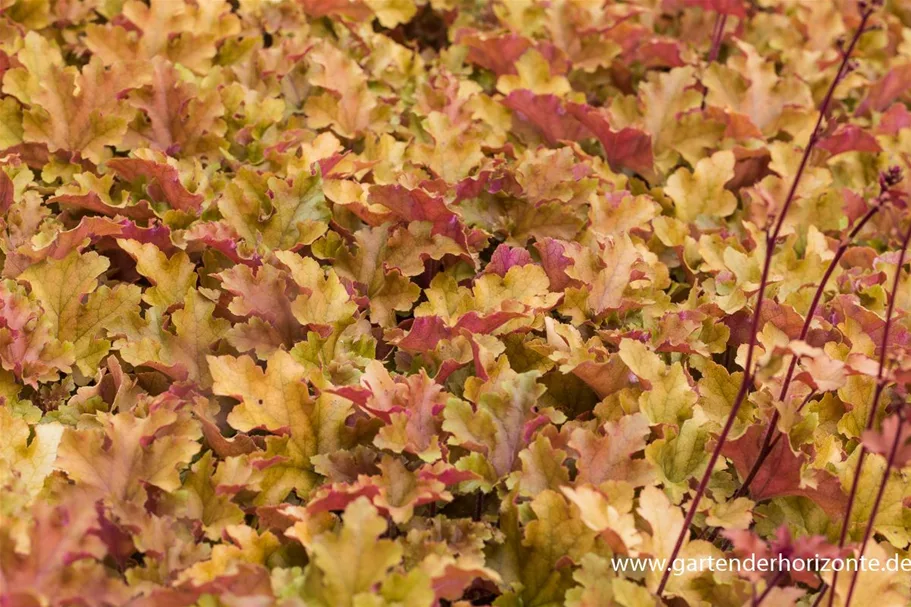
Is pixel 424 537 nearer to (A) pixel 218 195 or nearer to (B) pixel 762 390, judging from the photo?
(B) pixel 762 390

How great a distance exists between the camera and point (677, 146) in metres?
3.23

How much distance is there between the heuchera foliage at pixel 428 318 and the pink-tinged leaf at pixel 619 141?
0.02 metres

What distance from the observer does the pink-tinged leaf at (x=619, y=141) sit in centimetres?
301

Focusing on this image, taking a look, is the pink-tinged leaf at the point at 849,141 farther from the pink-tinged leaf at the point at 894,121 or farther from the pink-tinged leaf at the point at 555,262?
the pink-tinged leaf at the point at 555,262

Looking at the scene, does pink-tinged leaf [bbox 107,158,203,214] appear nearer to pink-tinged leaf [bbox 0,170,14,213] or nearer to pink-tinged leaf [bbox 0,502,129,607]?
pink-tinged leaf [bbox 0,170,14,213]

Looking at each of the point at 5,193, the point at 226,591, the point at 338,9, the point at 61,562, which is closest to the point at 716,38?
the point at 338,9

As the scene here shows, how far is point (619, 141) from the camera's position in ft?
10.0

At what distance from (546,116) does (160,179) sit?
1.25 metres

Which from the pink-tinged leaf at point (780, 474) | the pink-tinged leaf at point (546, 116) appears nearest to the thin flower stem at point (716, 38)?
the pink-tinged leaf at point (546, 116)

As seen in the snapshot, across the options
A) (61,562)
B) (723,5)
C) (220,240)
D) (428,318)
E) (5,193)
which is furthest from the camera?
(723,5)

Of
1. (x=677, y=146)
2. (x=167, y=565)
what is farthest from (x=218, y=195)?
(x=677, y=146)

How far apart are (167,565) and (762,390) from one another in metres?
1.37

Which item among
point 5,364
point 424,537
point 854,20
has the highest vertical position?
point 854,20

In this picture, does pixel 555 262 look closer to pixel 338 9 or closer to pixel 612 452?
pixel 612 452
